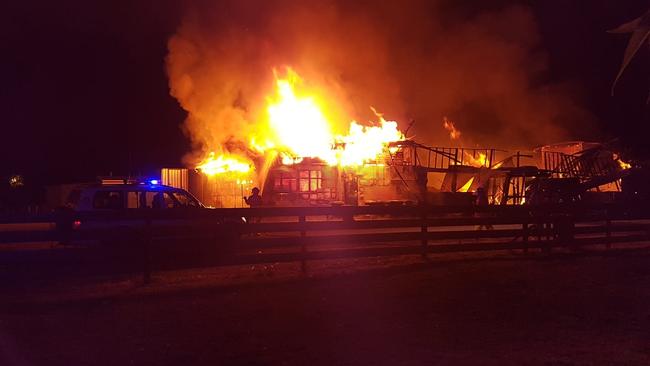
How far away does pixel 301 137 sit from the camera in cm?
2577

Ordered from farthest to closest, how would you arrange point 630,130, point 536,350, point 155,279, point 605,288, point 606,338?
point 630,130, point 155,279, point 605,288, point 606,338, point 536,350

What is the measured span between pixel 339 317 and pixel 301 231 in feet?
11.7

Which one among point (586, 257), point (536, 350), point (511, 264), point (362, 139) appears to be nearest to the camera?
point (536, 350)

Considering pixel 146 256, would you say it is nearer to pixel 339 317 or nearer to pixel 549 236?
pixel 339 317

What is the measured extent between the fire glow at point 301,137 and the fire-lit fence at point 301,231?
41.5 ft

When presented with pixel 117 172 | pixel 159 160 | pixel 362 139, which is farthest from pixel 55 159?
pixel 362 139

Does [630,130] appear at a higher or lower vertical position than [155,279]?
higher

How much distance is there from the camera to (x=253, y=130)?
1040 inches

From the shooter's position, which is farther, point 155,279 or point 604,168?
point 604,168

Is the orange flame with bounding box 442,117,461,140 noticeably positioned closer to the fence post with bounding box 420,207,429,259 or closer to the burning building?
the burning building

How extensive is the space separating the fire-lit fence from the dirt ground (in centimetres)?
48

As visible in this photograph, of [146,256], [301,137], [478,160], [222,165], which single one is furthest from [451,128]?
[146,256]

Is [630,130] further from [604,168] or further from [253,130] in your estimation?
[253,130]

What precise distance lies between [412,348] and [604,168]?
2887cm
